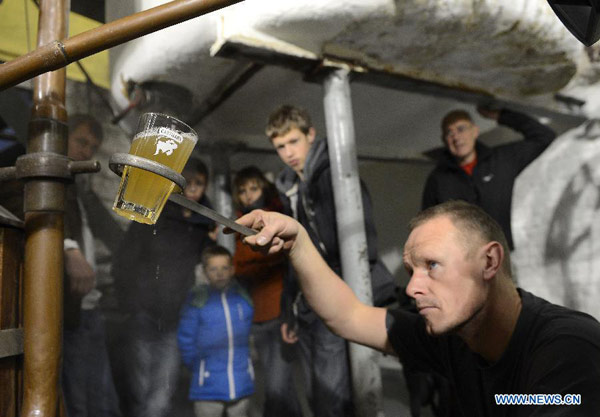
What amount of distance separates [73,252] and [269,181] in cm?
117

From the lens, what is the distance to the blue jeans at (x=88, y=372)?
2406 millimetres

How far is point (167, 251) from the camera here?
2.80 m

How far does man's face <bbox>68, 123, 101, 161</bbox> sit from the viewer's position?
2547mm

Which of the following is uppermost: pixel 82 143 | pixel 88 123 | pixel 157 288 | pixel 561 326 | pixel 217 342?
pixel 88 123

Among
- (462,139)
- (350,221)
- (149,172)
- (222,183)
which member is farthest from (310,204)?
(149,172)

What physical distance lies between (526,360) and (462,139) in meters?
2.02

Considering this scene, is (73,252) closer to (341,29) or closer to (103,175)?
(103,175)

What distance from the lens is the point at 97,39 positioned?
103 cm

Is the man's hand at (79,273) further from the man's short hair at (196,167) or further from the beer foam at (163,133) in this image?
the beer foam at (163,133)

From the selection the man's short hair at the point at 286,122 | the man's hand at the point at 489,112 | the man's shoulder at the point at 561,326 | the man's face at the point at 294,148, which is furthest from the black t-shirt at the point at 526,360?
the man's hand at the point at 489,112

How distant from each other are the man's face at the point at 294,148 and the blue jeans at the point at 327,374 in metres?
0.82

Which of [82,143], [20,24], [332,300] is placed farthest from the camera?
[82,143]

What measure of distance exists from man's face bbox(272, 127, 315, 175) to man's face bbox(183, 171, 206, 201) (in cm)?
58

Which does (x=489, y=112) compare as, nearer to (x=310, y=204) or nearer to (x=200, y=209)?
(x=310, y=204)
